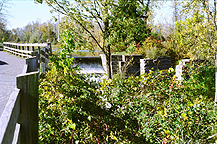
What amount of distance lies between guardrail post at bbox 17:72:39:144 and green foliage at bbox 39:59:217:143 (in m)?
1.23

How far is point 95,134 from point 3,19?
103ft

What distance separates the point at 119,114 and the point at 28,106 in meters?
1.96

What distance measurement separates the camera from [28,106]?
1.69 m

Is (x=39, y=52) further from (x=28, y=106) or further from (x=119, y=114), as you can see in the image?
(x=28, y=106)

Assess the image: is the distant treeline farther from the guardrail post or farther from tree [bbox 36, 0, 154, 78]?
the guardrail post

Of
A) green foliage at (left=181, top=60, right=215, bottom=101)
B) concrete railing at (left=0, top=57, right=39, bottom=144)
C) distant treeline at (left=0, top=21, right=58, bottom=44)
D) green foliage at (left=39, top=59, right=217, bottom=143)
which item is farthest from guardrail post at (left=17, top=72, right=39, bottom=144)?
distant treeline at (left=0, top=21, right=58, bottom=44)

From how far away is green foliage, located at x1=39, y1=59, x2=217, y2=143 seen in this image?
3.17 meters

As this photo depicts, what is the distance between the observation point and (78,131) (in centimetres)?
317

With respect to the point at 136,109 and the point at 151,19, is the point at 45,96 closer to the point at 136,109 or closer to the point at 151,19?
the point at 136,109

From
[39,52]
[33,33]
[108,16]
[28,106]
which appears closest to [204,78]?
[108,16]

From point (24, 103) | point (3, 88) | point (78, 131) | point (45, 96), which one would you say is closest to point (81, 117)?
point (78, 131)

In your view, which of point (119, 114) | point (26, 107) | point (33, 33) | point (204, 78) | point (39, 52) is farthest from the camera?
point (33, 33)

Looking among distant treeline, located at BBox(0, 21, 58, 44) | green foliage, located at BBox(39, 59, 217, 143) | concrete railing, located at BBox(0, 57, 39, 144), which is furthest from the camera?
distant treeline, located at BBox(0, 21, 58, 44)

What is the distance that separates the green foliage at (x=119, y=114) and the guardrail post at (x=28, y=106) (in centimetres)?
123
